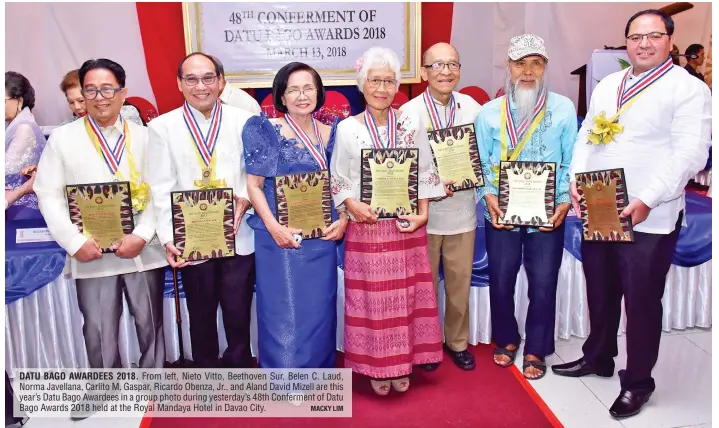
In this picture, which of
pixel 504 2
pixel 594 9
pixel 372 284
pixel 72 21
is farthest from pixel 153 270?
pixel 594 9

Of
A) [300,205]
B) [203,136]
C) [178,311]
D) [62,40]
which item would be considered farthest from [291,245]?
[62,40]

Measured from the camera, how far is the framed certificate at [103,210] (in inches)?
91.7

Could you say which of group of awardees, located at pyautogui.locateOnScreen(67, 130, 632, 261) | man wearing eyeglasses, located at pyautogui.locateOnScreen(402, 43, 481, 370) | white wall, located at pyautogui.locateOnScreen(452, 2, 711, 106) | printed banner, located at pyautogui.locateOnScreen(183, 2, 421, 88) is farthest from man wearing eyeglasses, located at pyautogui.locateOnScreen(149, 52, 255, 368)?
white wall, located at pyautogui.locateOnScreen(452, 2, 711, 106)

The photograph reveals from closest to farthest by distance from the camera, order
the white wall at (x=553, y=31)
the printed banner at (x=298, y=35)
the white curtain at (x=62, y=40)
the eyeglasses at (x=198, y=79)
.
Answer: the eyeglasses at (x=198, y=79), the printed banner at (x=298, y=35), the white curtain at (x=62, y=40), the white wall at (x=553, y=31)

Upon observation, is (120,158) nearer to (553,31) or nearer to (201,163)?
(201,163)

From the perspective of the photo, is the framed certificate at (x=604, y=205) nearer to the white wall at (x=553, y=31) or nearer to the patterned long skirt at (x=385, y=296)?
the patterned long skirt at (x=385, y=296)

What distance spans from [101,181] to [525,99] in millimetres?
1978

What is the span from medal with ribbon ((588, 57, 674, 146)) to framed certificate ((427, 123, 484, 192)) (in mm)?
535

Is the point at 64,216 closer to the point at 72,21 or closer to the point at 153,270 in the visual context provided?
the point at 153,270

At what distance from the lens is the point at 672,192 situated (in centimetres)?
226

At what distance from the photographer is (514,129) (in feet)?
8.77

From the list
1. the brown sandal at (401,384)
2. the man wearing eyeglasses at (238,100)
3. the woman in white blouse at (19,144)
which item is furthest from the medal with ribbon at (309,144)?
the woman in white blouse at (19,144)

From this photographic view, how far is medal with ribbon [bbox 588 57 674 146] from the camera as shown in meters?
2.31

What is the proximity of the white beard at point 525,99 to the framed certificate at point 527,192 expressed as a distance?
239 mm
